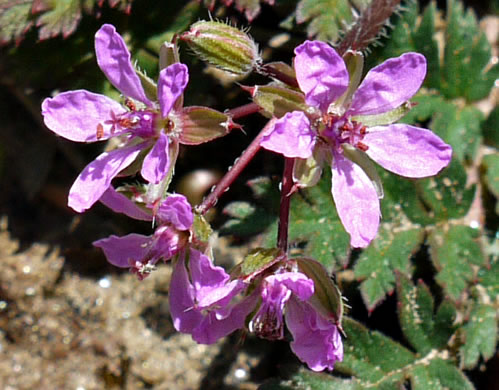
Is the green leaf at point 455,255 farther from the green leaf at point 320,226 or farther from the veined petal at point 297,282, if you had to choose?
the veined petal at point 297,282

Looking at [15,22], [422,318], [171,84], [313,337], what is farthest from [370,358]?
[15,22]

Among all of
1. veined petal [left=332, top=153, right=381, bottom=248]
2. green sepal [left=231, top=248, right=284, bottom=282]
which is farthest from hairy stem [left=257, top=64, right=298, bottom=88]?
green sepal [left=231, top=248, right=284, bottom=282]

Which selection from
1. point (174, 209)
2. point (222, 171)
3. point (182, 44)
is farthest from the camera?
point (222, 171)

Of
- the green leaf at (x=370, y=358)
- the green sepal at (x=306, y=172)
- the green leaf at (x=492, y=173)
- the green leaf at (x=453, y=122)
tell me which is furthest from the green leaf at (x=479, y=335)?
the green sepal at (x=306, y=172)

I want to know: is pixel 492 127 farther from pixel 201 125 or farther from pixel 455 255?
pixel 201 125

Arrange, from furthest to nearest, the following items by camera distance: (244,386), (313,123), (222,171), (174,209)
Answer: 1. (222,171)
2. (244,386)
3. (313,123)
4. (174,209)

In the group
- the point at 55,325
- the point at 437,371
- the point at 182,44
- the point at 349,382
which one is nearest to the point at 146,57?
the point at 182,44

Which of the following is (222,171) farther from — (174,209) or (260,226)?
(174,209)
